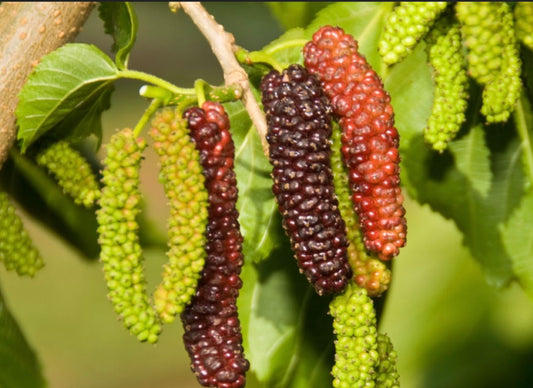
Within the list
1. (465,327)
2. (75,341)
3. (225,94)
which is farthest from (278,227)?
(75,341)

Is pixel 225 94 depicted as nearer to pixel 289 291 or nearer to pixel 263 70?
pixel 263 70

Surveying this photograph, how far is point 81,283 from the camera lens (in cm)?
313

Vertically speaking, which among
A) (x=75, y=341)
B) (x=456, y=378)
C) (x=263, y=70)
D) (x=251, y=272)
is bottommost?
(x=75, y=341)

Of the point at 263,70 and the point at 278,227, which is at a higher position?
the point at 263,70

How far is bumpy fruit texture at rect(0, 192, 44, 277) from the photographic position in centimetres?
78

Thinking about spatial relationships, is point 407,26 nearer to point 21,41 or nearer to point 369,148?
point 369,148

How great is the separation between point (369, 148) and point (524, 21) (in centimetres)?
17

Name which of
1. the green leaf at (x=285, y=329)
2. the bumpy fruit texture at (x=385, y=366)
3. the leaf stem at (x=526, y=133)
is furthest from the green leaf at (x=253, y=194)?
the leaf stem at (x=526, y=133)

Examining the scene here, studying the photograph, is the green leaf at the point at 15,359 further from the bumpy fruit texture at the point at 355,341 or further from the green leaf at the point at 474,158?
the green leaf at the point at 474,158

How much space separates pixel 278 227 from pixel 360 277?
21 cm

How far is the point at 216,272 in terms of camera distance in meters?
0.65

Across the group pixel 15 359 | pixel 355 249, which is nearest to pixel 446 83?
pixel 355 249

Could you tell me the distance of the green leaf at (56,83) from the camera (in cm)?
73

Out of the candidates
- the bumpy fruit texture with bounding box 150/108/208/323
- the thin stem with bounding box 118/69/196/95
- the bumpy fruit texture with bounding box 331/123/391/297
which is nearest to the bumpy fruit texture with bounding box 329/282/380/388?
the bumpy fruit texture with bounding box 331/123/391/297
